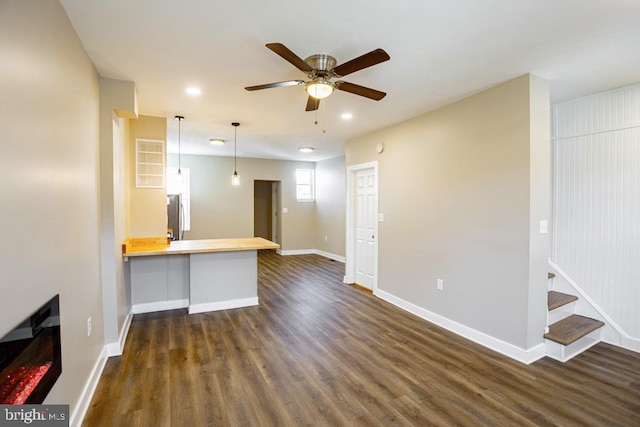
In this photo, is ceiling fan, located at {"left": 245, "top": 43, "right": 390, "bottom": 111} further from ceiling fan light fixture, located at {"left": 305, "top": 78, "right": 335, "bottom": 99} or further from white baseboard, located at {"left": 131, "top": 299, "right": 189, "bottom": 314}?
white baseboard, located at {"left": 131, "top": 299, "right": 189, "bottom": 314}

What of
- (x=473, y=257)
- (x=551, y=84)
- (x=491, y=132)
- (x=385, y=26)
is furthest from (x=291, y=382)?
(x=551, y=84)

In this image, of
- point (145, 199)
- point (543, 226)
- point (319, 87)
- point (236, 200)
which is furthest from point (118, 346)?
point (236, 200)

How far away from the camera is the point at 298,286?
548cm

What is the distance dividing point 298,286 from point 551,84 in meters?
4.43

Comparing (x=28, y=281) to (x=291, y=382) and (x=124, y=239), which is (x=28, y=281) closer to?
(x=291, y=382)

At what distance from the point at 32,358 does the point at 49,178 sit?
0.90 m

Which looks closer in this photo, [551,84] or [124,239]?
[551,84]

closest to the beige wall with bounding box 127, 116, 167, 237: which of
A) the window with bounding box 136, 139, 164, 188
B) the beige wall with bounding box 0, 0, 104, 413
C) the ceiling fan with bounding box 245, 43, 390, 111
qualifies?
the window with bounding box 136, 139, 164, 188

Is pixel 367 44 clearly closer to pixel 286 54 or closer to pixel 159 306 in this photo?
pixel 286 54

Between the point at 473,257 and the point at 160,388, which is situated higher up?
the point at 473,257

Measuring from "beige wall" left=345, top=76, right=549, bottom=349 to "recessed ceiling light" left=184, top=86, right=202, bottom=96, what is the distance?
8.80 feet

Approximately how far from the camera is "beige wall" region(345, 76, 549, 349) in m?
2.89

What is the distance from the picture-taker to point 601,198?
332 centimetres

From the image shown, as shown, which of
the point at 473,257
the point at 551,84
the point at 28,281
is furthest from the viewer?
the point at 473,257
